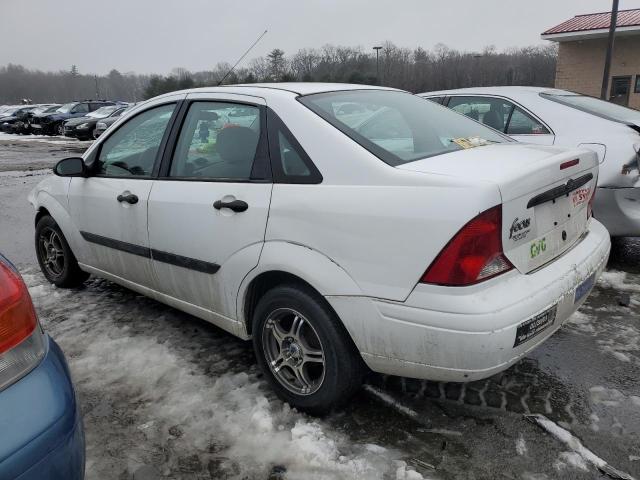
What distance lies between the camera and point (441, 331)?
2012 millimetres

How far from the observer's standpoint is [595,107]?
5.08 meters

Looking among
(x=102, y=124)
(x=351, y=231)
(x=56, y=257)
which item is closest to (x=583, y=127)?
(x=351, y=231)

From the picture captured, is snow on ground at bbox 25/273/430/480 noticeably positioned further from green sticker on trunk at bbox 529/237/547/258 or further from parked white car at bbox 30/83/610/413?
green sticker on trunk at bbox 529/237/547/258

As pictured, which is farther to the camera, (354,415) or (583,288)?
(354,415)

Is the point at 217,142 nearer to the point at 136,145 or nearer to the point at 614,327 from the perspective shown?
the point at 136,145

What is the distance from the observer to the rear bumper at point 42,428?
138cm

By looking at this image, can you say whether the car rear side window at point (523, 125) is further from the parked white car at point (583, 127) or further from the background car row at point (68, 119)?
the background car row at point (68, 119)

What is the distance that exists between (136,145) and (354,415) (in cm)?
227

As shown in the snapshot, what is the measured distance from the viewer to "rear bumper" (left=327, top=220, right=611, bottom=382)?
1981 millimetres

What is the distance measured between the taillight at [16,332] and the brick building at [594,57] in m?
20.8

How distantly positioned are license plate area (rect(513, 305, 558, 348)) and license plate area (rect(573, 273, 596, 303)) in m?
0.27

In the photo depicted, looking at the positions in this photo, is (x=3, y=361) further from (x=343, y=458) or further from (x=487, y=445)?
(x=487, y=445)

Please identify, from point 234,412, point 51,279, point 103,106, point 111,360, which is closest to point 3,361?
point 234,412


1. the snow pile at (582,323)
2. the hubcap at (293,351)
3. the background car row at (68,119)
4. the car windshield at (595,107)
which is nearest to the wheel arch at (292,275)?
the hubcap at (293,351)
